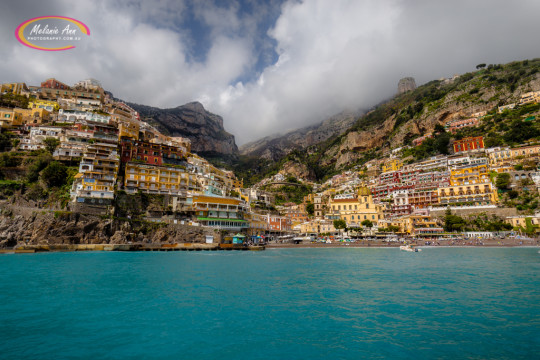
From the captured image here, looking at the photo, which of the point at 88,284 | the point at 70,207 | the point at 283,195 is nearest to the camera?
the point at 88,284

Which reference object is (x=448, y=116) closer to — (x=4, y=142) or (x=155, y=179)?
(x=155, y=179)

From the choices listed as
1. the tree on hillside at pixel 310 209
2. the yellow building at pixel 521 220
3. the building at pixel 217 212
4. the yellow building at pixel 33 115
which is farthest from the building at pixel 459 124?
the yellow building at pixel 33 115

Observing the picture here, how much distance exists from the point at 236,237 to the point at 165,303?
3816 centimetres

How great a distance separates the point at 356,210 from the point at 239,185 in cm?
3483

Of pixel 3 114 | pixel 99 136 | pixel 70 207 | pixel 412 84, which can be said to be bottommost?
pixel 70 207

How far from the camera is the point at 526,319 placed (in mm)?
10297

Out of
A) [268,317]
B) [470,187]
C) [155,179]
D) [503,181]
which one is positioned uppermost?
[155,179]

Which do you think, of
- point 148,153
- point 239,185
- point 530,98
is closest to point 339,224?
point 239,185

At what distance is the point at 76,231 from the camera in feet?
133

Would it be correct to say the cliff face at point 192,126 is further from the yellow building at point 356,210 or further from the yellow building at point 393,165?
the yellow building at point 393,165

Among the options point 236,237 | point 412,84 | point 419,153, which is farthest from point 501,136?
point 412,84

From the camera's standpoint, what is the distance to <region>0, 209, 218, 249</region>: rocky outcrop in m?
38.2

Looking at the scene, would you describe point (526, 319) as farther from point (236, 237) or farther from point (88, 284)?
point (236, 237)

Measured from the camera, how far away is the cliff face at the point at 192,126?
138 meters
